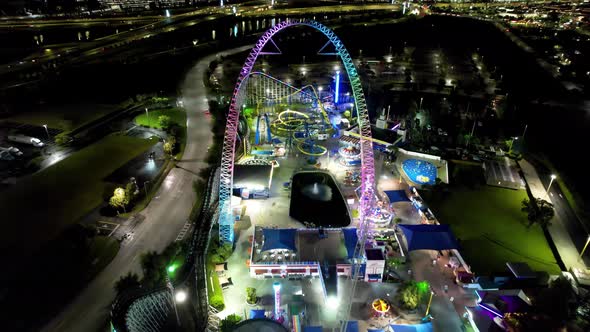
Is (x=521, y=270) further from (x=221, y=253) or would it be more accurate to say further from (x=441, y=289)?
(x=221, y=253)

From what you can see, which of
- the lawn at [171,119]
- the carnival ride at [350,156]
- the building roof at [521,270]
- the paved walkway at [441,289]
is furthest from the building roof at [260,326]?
the lawn at [171,119]

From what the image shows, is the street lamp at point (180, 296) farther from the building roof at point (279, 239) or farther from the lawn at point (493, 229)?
the lawn at point (493, 229)

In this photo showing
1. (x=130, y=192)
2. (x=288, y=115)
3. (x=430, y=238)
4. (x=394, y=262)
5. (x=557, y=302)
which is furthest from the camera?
(x=288, y=115)

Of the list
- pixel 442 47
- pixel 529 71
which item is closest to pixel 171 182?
pixel 529 71

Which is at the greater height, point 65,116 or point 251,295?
point 65,116

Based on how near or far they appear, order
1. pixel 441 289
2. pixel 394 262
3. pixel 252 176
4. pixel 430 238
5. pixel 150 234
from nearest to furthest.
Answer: pixel 441 289 < pixel 394 262 < pixel 430 238 < pixel 150 234 < pixel 252 176

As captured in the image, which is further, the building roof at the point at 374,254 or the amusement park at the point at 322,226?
the building roof at the point at 374,254

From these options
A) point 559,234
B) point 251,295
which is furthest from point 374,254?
point 559,234
